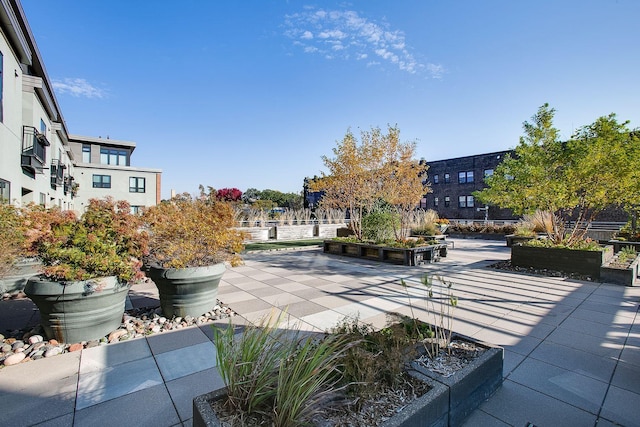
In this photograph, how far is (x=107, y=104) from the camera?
11.9 metres

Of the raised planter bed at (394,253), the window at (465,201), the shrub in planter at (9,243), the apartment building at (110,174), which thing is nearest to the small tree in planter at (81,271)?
the shrub in planter at (9,243)

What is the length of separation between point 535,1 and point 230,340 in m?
8.18

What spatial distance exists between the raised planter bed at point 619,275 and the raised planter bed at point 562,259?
0.11 m

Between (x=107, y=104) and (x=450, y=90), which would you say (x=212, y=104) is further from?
(x=450, y=90)

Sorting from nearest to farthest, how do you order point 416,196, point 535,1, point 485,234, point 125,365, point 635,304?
point 125,365
point 635,304
point 535,1
point 416,196
point 485,234

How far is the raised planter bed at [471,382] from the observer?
1.80 m

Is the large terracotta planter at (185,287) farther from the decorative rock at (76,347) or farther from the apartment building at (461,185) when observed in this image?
the apartment building at (461,185)

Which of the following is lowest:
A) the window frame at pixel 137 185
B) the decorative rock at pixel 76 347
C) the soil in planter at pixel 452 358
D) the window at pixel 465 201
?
the decorative rock at pixel 76 347

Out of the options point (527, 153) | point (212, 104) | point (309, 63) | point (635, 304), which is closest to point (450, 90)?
point (527, 153)

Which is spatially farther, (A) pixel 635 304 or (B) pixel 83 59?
(B) pixel 83 59

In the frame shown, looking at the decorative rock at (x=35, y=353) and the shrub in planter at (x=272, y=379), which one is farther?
the decorative rock at (x=35, y=353)

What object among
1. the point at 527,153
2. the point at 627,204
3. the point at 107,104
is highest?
the point at 107,104

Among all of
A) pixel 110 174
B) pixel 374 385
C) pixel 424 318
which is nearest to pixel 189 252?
pixel 374 385

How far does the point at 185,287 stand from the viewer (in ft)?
11.7
